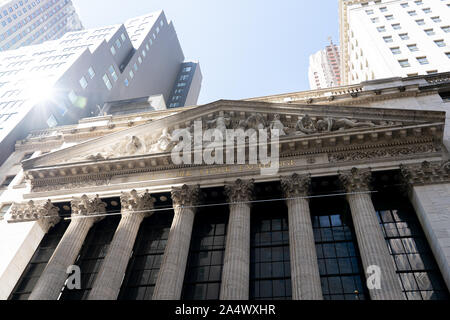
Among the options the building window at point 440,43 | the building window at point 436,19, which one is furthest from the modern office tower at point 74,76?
the building window at point 436,19

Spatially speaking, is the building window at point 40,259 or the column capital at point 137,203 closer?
the building window at point 40,259

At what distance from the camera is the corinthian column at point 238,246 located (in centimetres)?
1709

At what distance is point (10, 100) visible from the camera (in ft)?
145

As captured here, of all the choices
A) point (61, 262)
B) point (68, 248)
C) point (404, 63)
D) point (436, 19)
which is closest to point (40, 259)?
point (68, 248)

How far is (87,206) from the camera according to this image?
23688 mm

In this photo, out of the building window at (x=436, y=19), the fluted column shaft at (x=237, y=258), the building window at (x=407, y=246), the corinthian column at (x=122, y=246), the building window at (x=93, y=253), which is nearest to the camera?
the building window at (x=407, y=246)

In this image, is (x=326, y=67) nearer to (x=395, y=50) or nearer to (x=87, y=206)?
(x=395, y=50)

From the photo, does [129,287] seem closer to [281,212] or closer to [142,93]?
[281,212]

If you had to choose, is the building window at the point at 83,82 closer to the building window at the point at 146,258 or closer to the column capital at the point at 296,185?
the building window at the point at 146,258

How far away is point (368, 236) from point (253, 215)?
7.25m

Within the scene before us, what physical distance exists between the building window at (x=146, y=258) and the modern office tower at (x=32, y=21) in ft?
337

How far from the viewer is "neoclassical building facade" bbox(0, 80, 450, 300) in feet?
58.6

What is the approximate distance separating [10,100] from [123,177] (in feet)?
92.4

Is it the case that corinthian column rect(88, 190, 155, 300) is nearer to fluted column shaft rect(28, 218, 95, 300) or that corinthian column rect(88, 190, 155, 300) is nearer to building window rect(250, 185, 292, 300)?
fluted column shaft rect(28, 218, 95, 300)
